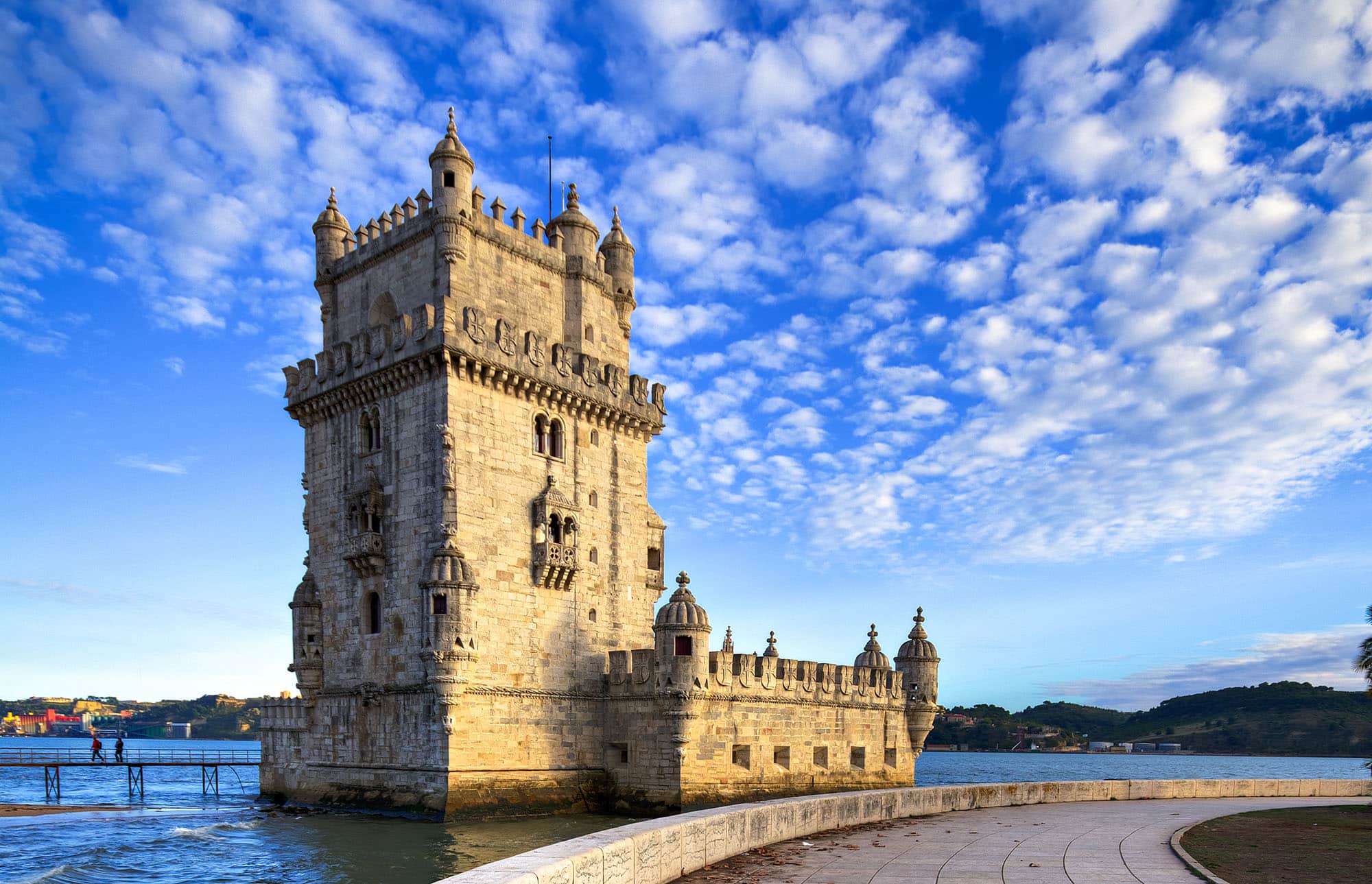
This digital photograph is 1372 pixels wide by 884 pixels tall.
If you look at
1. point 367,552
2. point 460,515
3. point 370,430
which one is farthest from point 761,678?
point 370,430

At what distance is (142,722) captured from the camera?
614 ft

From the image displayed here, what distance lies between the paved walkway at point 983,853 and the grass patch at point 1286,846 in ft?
2.19

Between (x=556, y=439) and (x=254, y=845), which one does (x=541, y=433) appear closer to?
(x=556, y=439)

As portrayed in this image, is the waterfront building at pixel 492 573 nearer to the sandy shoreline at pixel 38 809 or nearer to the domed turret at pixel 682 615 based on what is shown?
the domed turret at pixel 682 615

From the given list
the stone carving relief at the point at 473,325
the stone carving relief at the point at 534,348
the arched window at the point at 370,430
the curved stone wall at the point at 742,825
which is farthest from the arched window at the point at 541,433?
the curved stone wall at the point at 742,825

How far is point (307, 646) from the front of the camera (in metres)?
36.2

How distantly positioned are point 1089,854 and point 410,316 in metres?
26.8

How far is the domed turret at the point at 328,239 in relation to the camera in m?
39.6

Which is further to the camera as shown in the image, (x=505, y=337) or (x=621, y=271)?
(x=621, y=271)

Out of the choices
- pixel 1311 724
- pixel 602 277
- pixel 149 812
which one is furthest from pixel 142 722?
pixel 1311 724

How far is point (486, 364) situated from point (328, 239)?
450 inches

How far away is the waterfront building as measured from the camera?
105 feet

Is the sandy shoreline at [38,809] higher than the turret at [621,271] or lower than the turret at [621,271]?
lower

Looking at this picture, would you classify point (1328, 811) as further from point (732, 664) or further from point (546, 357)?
point (546, 357)
